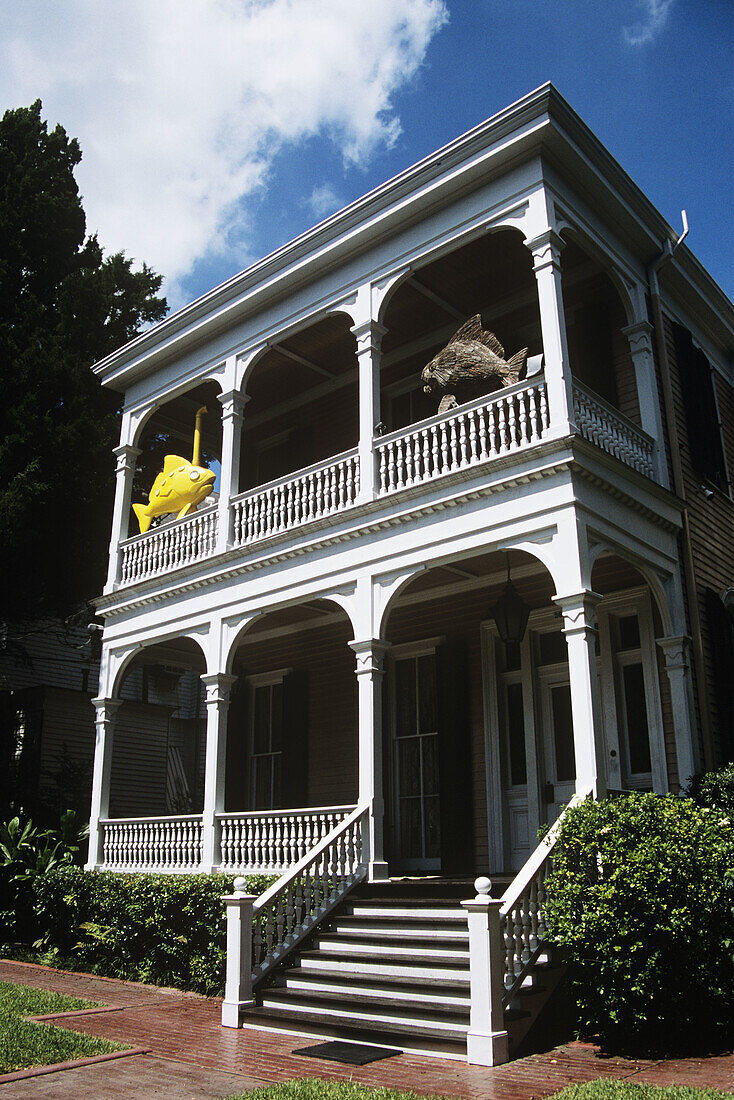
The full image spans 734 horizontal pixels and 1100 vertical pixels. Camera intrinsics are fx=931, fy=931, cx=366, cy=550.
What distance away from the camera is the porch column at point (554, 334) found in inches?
375

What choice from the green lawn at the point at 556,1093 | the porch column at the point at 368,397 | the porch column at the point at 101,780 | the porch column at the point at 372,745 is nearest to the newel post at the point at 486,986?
the green lawn at the point at 556,1093

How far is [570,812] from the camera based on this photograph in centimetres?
767

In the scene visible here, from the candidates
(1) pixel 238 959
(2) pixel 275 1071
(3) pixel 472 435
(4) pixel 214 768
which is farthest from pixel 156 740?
(2) pixel 275 1071

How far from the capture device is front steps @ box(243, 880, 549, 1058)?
23.1 ft

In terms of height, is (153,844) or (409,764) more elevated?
(409,764)

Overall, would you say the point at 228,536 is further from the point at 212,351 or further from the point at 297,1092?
the point at 297,1092

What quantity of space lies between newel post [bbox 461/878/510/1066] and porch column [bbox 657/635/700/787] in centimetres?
410

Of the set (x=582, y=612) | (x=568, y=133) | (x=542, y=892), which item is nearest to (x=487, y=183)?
Answer: (x=568, y=133)

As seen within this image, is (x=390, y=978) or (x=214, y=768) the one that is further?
(x=214, y=768)

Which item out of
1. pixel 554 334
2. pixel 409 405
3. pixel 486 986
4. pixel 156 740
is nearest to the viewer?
pixel 486 986

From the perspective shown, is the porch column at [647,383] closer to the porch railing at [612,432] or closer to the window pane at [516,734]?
the porch railing at [612,432]

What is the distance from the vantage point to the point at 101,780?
46.4 ft

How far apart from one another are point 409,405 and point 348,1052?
9522mm

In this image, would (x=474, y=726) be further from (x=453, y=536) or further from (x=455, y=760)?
(x=453, y=536)
